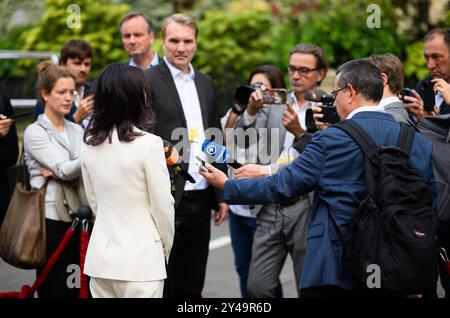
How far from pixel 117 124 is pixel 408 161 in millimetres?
1600

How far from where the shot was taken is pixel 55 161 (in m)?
5.77

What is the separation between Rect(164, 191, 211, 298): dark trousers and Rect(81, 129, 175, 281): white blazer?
1693 millimetres

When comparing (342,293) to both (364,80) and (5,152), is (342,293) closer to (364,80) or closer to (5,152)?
(364,80)

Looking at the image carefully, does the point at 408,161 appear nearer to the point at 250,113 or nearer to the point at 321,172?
the point at 321,172

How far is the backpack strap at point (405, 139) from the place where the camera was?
14.3 ft

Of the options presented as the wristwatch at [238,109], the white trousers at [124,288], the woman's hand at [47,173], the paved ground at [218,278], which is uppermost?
the wristwatch at [238,109]

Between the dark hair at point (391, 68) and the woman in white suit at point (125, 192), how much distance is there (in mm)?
1849

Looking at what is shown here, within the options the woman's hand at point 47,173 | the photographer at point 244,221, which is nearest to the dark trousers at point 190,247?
the photographer at point 244,221

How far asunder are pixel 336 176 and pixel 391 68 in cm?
147

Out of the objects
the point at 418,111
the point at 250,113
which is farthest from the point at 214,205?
the point at 418,111

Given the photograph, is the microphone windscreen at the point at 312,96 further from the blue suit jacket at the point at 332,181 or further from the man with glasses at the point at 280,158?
the blue suit jacket at the point at 332,181

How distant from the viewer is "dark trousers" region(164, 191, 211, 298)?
240 inches

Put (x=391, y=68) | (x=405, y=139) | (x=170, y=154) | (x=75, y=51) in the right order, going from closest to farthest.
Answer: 1. (x=405, y=139)
2. (x=170, y=154)
3. (x=391, y=68)
4. (x=75, y=51)

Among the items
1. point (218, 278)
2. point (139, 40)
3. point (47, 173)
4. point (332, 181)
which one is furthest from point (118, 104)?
point (218, 278)
